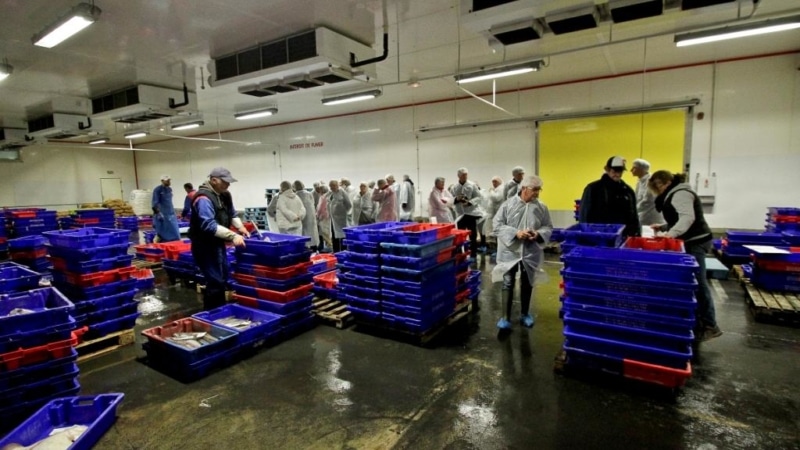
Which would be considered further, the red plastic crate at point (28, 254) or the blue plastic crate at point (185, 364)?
the red plastic crate at point (28, 254)

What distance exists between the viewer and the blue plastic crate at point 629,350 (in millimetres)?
2683

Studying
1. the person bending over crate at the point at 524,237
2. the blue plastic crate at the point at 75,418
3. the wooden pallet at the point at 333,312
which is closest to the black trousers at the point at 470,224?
the person bending over crate at the point at 524,237

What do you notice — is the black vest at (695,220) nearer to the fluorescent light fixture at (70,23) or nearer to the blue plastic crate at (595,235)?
the blue plastic crate at (595,235)

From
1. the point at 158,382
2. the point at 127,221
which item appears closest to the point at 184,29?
the point at 158,382

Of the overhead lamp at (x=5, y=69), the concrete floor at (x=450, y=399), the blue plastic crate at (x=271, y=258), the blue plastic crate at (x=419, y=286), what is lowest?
the concrete floor at (x=450, y=399)

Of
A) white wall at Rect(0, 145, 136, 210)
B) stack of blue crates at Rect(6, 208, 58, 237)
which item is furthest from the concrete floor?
white wall at Rect(0, 145, 136, 210)

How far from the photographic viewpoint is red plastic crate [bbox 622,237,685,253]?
3281 millimetres

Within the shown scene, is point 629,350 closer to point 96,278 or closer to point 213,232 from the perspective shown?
point 213,232

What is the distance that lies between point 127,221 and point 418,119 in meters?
9.44

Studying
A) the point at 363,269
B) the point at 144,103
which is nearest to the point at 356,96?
the point at 144,103

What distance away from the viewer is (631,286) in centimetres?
279

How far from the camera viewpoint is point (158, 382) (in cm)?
323

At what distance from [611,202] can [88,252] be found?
18.4 ft

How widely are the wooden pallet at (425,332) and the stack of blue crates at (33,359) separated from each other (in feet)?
8.44
